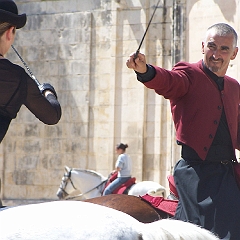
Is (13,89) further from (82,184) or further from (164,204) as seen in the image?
(82,184)

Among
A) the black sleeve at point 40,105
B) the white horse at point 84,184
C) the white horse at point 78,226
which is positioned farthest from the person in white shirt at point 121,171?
the white horse at point 78,226

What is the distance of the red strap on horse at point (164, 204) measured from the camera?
452cm

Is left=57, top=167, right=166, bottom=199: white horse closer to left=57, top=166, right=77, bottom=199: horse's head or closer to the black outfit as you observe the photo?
left=57, top=166, right=77, bottom=199: horse's head

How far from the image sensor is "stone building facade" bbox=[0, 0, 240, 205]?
16.4 m

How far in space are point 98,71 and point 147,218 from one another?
12657mm

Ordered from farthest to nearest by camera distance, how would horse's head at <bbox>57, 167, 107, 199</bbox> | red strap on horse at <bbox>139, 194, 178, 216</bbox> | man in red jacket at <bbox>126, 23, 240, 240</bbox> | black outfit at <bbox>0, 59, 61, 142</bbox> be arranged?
1. horse's head at <bbox>57, 167, 107, 199</bbox>
2. red strap on horse at <bbox>139, 194, 178, 216</bbox>
3. man in red jacket at <bbox>126, 23, 240, 240</bbox>
4. black outfit at <bbox>0, 59, 61, 142</bbox>

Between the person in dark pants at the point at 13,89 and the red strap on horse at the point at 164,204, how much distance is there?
1.57m

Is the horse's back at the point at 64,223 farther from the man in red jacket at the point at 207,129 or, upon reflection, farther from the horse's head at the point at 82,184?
the horse's head at the point at 82,184

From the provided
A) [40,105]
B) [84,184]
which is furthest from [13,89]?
[84,184]

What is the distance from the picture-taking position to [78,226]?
2.81 m

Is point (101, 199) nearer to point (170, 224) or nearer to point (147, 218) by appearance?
point (147, 218)

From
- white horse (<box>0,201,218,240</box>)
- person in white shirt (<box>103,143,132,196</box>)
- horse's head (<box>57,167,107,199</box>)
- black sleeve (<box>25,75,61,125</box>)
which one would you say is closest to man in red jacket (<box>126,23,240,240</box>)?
black sleeve (<box>25,75,61,125</box>)

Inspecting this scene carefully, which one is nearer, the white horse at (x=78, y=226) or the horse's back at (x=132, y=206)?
the white horse at (x=78, y=226)

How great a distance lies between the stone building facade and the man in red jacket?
37.8 ft
